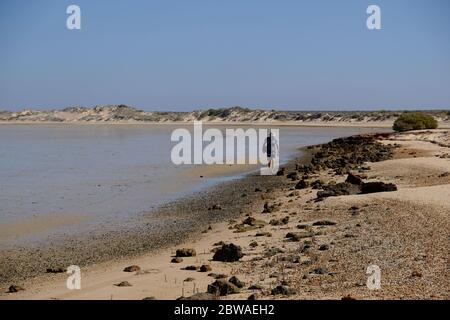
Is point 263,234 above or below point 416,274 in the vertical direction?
below

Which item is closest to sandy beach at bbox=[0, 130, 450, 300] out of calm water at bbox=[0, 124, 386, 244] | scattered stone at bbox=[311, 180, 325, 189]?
scattered stone at bbox=[311, 180, 325, 189]

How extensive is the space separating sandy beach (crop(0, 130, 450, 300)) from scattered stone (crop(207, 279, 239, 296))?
19 mm

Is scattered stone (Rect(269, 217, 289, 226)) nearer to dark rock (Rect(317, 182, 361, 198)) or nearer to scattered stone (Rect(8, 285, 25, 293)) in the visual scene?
dark rock (Rect(317, 182, 361, 198))

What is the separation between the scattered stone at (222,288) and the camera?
7.52 metres

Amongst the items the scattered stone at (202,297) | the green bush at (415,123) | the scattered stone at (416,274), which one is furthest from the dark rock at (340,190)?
the green bush at (415,123)

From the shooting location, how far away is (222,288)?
7578mm

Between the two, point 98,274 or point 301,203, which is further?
point 301,203

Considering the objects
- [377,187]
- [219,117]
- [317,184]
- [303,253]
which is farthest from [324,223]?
[219,117]

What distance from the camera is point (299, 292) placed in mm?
7418

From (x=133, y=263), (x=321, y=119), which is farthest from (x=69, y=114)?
(x=133, y=263)

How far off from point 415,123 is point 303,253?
43.1m

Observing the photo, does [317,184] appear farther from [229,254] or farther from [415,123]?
[415,123]
